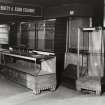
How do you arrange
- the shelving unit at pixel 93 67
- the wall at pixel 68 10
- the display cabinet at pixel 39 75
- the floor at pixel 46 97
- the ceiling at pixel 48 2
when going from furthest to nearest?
the wall at pixel 68 10 → the ceiling at pixel 48 2 → the shelving unit at pixel 93 67 → the display cabinet at pixel 39 75 → the floor at pixel 46 97

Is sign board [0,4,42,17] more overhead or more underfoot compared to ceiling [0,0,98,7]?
more underfoot

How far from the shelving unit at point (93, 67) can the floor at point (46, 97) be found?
0.26 m

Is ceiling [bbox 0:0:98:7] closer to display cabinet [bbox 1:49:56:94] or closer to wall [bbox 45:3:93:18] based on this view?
wall [bbox 45:3:93:18]

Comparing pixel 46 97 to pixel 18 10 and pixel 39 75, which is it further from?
pixel 18 10

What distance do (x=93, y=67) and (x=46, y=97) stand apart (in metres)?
1.51

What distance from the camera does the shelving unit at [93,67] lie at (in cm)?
484

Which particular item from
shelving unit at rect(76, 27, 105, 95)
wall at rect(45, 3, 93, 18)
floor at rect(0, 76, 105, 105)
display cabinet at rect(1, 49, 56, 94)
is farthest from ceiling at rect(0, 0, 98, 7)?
floor at rect(0, 76, 105, 105)

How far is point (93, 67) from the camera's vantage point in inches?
201

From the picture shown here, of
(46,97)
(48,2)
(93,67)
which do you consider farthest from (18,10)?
(93,67)

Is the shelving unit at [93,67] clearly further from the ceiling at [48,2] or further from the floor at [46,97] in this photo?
the ceiling at [48,2]

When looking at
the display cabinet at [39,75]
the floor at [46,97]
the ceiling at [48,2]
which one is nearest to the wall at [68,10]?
the ceiling at [48,2]

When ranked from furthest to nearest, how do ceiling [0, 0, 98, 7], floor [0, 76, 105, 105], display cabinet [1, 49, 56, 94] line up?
1. ceiling [0, 0, 98, 7]
2. display cabinet [1, 49, 56, 94]
3. floor [0, 76, 105, 105]

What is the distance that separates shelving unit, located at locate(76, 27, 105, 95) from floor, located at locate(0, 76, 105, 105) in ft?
0.85

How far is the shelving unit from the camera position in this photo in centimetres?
484
